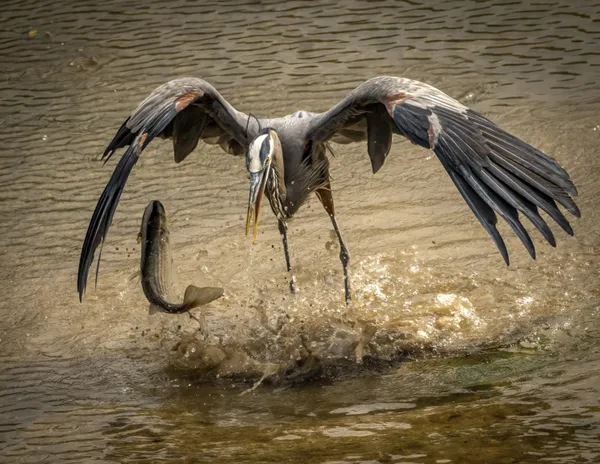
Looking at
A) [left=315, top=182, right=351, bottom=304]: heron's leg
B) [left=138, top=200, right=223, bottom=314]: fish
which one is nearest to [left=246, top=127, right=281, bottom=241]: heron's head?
[left=138, top=200, right=223, bottom=314]: fish

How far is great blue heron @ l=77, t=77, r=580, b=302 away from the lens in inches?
167

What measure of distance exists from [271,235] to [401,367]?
2016 millimetres

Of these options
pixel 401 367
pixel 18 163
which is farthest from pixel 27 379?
pixel 18 163

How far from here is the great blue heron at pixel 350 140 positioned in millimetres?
A: 4246

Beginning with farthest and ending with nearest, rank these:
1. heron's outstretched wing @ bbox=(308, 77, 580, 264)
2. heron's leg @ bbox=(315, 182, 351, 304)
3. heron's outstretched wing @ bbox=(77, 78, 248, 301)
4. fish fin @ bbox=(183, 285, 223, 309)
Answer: heron's leg @ bbox=(315, 182, 351, 304), heron's outstretched wing @ bbox=(77, 78, 248, 301), fish fin @ bbox=(183, 285, 223, 309), heron's outstretched wing @ bbox=(308, 77, 580, 264)

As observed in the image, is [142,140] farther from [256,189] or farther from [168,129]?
[168,129]

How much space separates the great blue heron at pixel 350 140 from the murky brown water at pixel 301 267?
1.97ft

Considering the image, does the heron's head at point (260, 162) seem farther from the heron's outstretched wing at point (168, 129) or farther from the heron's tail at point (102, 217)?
the heron's tail at point (102, 217)

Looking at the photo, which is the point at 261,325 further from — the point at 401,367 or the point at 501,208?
the point at 501,208

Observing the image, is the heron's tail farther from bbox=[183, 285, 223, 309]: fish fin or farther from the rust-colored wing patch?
bbox=[183, 285, 223, 309]: fish fin

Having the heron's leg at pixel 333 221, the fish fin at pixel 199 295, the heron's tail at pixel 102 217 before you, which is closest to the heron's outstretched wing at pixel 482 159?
the heron's leg at pixel 333 221

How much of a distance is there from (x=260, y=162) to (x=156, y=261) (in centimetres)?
83

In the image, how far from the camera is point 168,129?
588 cm

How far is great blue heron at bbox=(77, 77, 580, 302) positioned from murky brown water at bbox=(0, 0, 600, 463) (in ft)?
1.97
